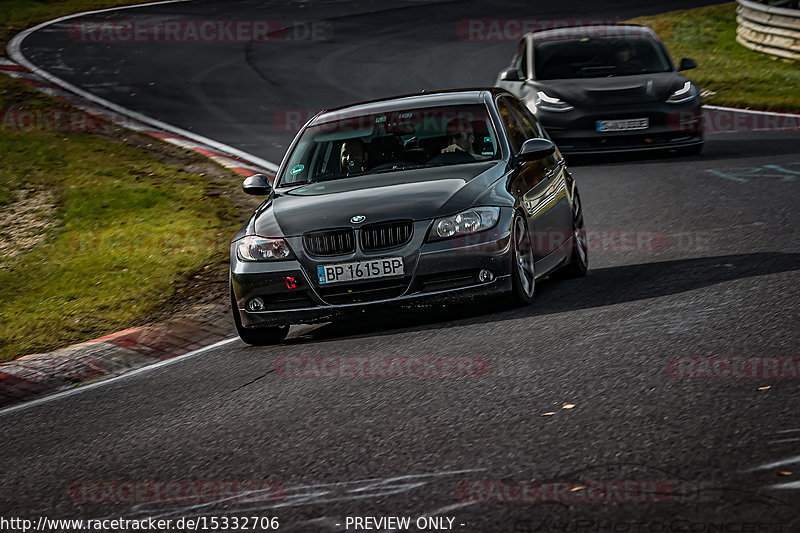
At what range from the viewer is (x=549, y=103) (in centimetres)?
1603

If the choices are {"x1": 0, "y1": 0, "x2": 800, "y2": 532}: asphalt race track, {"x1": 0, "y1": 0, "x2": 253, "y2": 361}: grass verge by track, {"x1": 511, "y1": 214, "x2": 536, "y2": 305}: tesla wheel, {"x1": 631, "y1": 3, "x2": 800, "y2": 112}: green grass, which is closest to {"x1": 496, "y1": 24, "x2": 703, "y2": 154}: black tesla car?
{"x1": 0, "y1": 0, "x2": 800, "y2": 532}: asphalt race track

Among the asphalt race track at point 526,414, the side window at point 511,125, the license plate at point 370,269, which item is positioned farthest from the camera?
the side window at point 511,125

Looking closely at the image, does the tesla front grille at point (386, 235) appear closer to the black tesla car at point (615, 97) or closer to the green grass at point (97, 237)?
the green grass at point (97, 237)

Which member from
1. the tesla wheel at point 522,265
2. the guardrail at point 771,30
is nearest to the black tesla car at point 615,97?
the tesla wheel at point 522,265

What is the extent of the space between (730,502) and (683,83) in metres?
12.1

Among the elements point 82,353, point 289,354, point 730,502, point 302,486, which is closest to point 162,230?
point 82,353

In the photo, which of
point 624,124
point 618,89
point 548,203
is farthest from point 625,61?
point 548,203

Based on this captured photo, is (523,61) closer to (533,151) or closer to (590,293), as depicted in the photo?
(533,151)

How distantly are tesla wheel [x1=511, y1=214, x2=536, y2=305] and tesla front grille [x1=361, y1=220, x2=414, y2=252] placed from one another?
0.74 m

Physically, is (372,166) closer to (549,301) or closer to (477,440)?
(549,301)

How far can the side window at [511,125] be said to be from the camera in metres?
9.63

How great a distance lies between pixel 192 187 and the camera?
49.3 feet

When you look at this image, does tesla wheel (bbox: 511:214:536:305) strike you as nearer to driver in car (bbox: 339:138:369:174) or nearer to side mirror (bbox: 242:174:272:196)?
driver in car (bbox: 339:138:369:174)

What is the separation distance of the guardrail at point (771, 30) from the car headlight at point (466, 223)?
59.3ft
